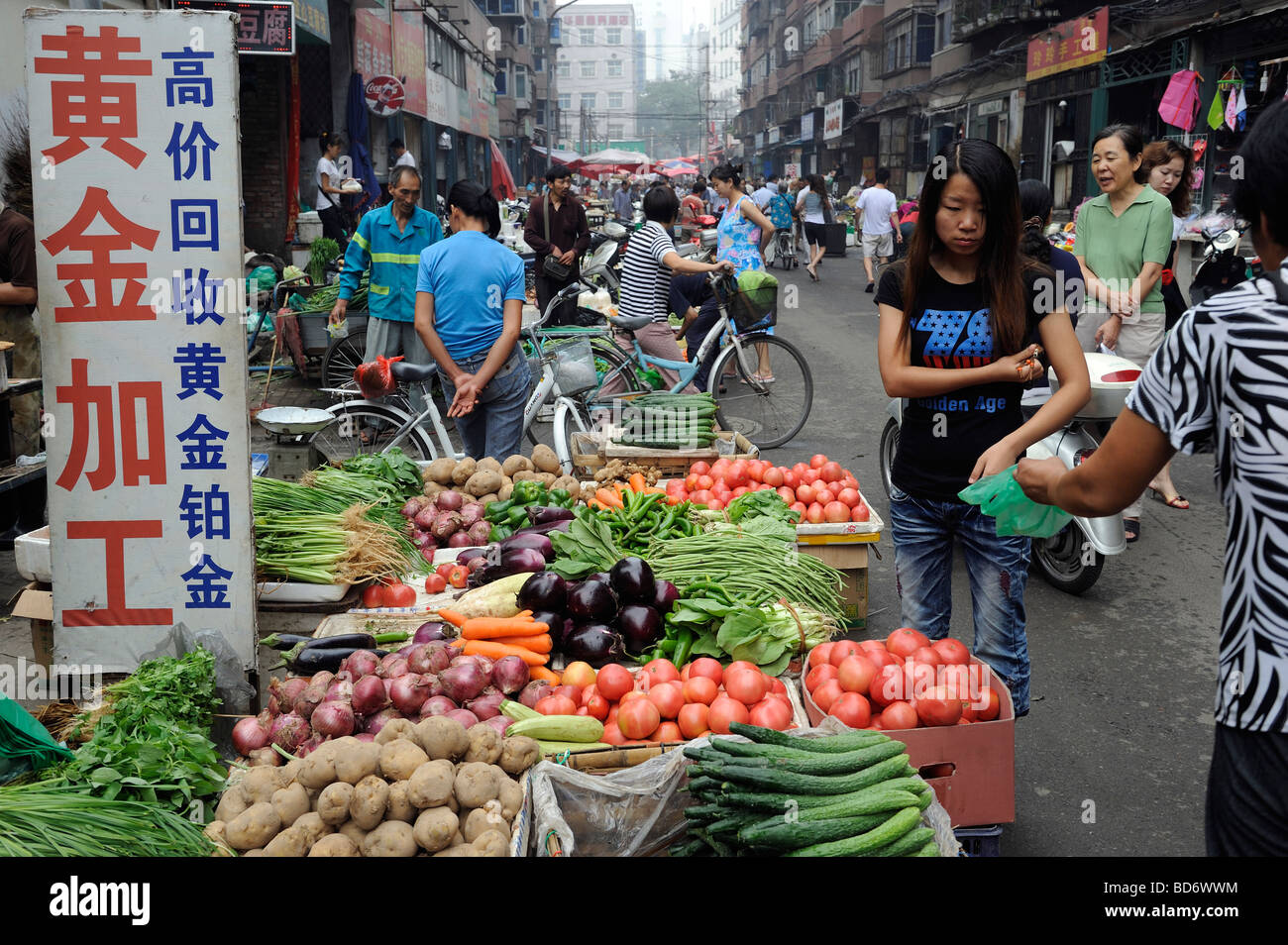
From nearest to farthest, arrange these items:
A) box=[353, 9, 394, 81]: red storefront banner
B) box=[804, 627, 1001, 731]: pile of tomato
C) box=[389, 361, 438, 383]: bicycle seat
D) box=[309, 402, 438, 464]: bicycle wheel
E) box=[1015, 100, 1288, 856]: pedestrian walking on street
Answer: box=[1015, 100, 1288, 856]: pedestrian walking on street < box=[804, 627, 1001, 731]: pile of tomato < box=[389, 361, 438, 383]: bicycle seat < box=[309, 402, 438, 464]: bicycle wheel < box=[353, 9, 394, 81]: red storefront banner

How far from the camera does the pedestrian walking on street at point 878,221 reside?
20875mm

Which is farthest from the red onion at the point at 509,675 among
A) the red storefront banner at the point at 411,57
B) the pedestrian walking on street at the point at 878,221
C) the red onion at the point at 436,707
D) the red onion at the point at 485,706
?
the red storefront banner at the point at 411,57

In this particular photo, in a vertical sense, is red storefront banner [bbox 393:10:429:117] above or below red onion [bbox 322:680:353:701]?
above

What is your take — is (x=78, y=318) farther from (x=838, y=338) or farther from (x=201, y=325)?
(x=838, y=338)

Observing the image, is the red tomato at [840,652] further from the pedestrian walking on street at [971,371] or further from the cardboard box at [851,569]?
the cardboard box at [851,569]

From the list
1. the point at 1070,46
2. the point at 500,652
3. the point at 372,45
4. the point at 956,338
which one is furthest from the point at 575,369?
the point at 1070,46

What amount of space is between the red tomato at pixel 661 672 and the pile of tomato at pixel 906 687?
494 millimetres

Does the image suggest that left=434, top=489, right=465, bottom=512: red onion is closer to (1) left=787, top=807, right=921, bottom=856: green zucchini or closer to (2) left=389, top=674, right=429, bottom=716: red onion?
(2) left=389, top=674, right=429, bottom=716: red onion

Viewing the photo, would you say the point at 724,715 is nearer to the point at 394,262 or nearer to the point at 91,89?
the point at 91,89

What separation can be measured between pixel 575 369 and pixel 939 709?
5.32 m

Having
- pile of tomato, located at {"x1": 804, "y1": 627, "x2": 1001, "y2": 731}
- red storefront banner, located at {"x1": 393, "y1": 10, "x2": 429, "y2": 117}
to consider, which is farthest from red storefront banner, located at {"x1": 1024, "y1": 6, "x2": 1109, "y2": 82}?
pile of tomato, located at {"x1": 804, "y1": 627, "x2": 1001, "y2": 731}

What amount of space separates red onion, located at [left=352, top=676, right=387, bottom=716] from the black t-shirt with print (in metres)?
2.03

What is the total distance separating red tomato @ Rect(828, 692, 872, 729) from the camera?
3.40m

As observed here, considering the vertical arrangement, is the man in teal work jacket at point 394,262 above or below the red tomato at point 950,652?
above
